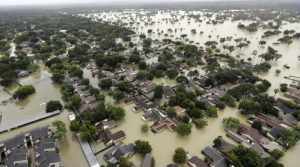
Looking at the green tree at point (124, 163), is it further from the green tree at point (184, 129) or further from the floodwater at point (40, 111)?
the green tree at point (184, 129)

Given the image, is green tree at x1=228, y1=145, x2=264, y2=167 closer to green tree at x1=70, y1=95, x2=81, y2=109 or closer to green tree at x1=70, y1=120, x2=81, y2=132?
green tree at x1=70, y1=120, x2=81, y2=132

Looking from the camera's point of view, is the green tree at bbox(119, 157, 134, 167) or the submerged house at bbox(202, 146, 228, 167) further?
the submerged house at bbox(202, 146, 228, 167)

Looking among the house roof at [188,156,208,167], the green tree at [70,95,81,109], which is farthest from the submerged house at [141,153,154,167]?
the green tree at [70,95,81,109]

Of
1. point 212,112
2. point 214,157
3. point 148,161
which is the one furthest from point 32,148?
point 212,112

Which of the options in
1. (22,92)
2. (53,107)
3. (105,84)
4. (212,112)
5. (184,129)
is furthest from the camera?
(105,84)

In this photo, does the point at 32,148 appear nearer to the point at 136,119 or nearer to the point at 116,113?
the point at 116,113

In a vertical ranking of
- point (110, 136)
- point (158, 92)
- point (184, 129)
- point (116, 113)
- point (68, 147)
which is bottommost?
point (68, 147)

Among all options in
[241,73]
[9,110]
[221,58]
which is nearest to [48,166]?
[9,110]

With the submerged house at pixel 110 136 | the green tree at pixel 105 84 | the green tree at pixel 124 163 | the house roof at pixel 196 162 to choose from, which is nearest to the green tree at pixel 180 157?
the house roof at pixel 196 162
